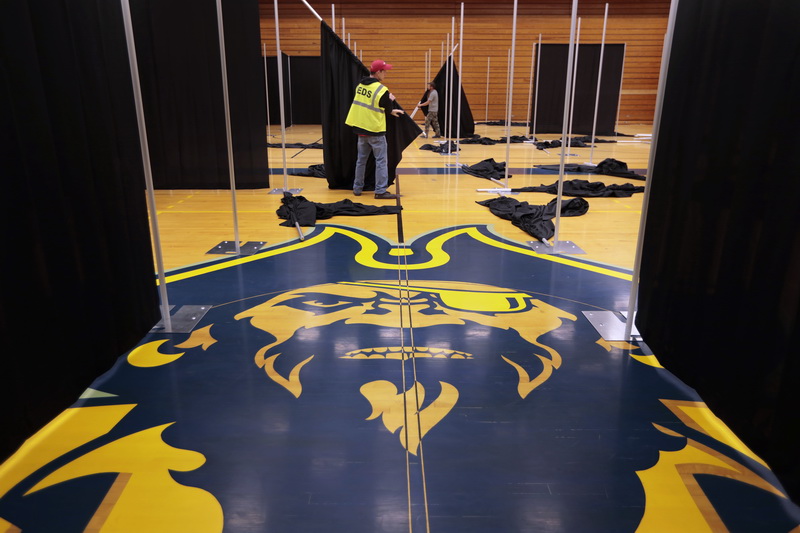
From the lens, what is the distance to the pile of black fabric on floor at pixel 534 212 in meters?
4.83

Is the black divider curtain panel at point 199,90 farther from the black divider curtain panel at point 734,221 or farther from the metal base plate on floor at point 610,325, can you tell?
the black divider curtain panel at point 734,221

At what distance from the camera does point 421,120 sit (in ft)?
57.6

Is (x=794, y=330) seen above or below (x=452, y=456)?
above

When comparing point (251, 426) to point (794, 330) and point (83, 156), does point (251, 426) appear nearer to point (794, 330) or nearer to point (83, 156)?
point (83, 156)

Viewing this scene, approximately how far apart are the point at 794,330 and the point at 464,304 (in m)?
1.80

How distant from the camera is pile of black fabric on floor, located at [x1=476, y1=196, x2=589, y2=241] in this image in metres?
4.83

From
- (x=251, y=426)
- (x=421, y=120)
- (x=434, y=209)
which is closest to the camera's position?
(x=251, y=426)

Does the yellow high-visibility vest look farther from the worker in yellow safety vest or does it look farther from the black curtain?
the black curtain

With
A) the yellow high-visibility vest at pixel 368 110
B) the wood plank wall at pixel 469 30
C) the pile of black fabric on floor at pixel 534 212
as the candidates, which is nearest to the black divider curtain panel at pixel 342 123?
the yellow high-visibility vest at pixel 368 110

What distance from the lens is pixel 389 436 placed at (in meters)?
1.99

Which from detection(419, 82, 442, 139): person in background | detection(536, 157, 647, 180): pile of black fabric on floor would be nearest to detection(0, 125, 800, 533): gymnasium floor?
detection(536, 157, 647, 180): pile of black fabric on floor

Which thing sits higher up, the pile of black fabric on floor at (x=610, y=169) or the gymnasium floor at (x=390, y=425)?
the pile of black fabric on floor at (x=610, y=169)

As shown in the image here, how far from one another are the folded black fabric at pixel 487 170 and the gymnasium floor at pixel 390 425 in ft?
14.7

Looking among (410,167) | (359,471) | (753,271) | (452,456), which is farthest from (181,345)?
(410,167)
